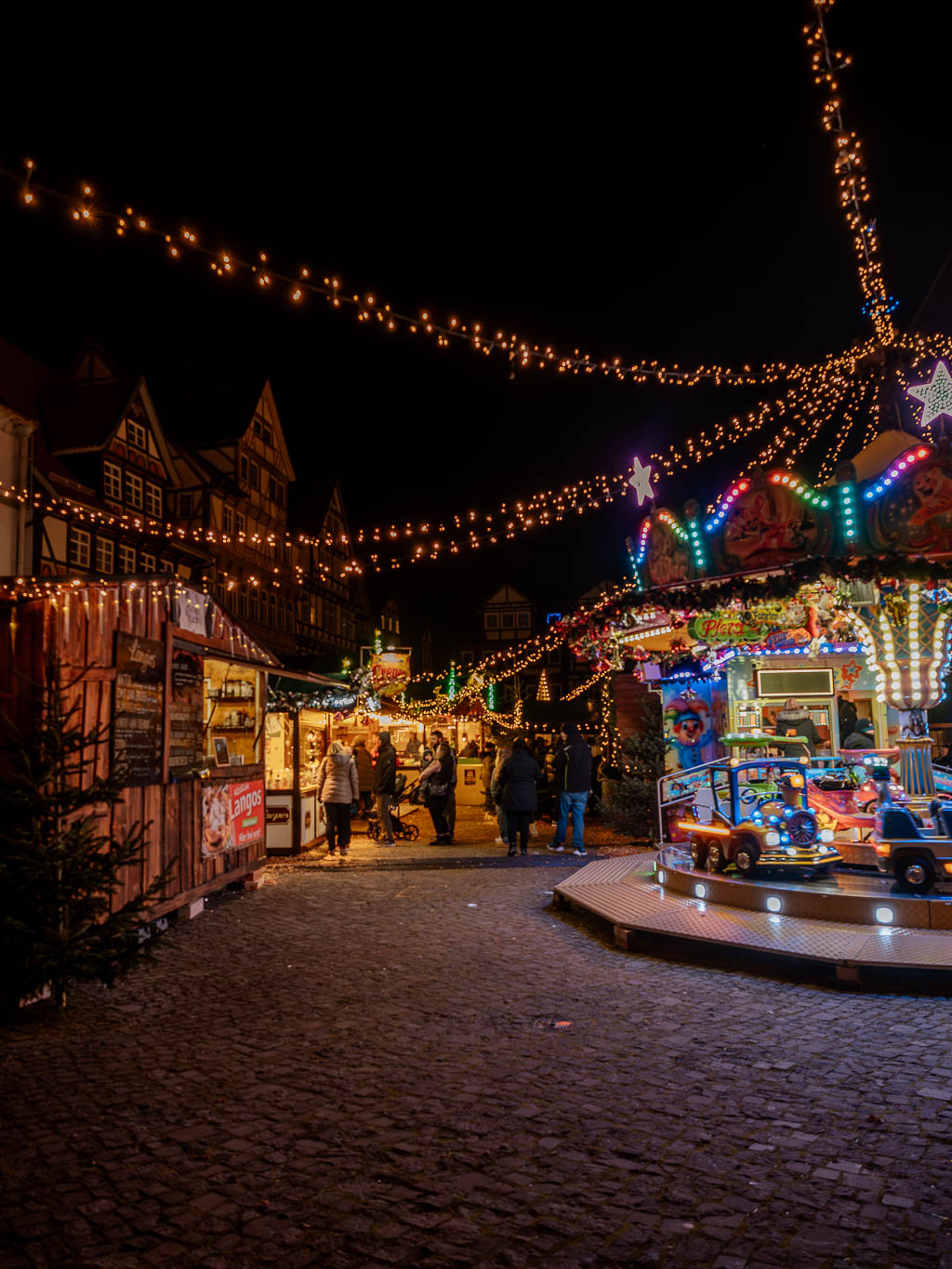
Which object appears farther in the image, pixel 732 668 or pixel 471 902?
pixel 732 668

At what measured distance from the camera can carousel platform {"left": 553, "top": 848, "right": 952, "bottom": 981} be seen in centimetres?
628

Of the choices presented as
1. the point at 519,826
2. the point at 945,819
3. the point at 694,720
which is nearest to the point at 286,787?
the point at 519,826

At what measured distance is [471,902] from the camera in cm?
979

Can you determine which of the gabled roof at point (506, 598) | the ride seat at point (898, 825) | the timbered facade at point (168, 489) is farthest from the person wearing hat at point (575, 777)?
the gabled roof at point (506, 598)

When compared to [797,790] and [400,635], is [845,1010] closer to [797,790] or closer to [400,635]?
[797,790]

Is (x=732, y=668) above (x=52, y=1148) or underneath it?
above

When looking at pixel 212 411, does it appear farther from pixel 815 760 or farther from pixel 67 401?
pixel 815 760

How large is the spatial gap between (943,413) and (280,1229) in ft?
32.1

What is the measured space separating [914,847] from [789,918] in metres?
1.29

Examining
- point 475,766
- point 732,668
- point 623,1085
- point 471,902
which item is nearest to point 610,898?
point 471,902

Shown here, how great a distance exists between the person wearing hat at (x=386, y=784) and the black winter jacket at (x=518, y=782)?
343 centimetres

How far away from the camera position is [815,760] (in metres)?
11.3

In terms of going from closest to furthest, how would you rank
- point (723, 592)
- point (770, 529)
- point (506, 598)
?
1. point (770, 529)
2. point (723, 592)
3. point (506, 598)

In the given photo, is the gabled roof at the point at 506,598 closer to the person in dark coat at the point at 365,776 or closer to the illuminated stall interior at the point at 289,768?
the person in dark coat at the point at 365,776
